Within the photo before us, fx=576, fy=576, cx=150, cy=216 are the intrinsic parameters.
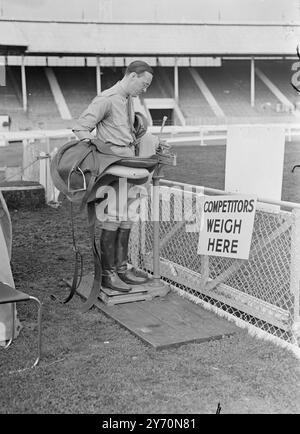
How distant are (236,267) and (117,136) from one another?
1.60m

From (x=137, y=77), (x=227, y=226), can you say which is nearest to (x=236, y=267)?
(x=227, y=226)

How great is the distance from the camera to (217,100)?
42812 mm

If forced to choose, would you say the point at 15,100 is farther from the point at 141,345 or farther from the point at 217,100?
the point at 141,345

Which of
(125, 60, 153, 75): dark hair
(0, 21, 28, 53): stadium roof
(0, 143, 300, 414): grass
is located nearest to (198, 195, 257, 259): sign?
(0, 143, 300, 414): grass

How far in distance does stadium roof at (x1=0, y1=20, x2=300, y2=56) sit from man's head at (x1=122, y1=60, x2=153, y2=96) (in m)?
36.9

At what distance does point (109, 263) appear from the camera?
215 inches

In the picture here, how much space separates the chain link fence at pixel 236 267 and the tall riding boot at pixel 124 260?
0.43 meters

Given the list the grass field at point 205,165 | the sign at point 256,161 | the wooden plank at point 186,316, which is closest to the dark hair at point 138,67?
the sign at point 256,161

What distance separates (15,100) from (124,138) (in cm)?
3542

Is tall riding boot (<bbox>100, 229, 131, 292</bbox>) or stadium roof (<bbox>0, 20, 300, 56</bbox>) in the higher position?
stadium roof (<bbox>0, 20, 300, 56</bbox>)

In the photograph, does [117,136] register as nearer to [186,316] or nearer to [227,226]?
[227,226]

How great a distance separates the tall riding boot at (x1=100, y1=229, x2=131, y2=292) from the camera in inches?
213

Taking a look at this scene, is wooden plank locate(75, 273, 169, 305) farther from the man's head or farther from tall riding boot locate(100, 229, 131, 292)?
the man's head
